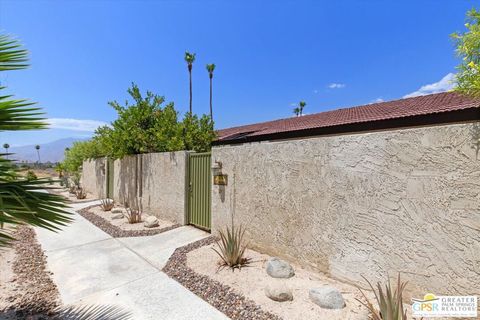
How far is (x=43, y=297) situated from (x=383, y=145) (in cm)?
560

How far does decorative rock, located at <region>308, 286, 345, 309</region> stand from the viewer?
362 centimetres

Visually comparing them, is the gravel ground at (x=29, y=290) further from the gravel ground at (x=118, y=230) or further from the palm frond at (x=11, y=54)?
the palm frond at (x=11, y=54)

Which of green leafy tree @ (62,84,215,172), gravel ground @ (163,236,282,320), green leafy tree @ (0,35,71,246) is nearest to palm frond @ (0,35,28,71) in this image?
green leafy tree @ (0,35,71,246)

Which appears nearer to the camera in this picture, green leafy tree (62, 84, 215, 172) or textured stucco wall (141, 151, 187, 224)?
textured stucco wall (141, 151, 187, 224)

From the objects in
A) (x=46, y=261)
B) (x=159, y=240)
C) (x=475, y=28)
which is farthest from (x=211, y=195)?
(x=475, y=28)

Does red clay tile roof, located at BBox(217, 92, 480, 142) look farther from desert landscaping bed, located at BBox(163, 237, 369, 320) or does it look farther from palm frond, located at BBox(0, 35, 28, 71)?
palm frond, located at BBox(0, 35, 28, 71)

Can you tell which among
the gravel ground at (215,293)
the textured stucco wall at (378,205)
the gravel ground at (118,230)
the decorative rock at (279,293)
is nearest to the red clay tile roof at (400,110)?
the textured stucco wall at (378,205)

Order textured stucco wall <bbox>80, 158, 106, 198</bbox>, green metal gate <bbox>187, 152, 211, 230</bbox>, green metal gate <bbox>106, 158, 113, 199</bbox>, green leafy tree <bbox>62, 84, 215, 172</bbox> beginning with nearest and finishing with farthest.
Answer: green metal gate <bbox>187, 152, 211, 230</bbox> → green leafy tree <bbox>62, 84, 215, 172</bbox> → green metal gate <bbox>106, 158, 113, 199</bbox> → textured stucco wall <bbox>80, 158, 106, 198</bbox>

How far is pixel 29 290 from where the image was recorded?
4.46m

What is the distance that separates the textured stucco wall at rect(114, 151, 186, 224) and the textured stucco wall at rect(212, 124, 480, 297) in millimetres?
3351

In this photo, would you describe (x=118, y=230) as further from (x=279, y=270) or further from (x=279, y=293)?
(x=279, y=293)

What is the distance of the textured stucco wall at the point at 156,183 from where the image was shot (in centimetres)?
842

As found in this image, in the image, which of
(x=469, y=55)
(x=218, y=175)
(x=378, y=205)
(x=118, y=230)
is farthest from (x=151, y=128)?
(x=469, y=55)

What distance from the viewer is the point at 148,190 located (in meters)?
10.2
